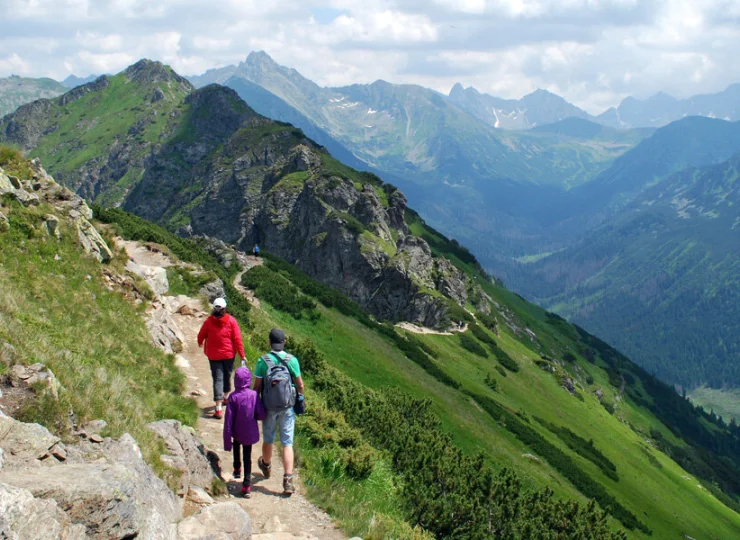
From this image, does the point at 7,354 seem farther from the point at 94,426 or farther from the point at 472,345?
the point at 472,345

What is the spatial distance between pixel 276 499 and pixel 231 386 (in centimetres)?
501

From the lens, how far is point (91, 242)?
22.4m

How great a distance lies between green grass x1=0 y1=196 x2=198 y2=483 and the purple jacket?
1.79 m

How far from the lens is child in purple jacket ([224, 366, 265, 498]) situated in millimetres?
12164

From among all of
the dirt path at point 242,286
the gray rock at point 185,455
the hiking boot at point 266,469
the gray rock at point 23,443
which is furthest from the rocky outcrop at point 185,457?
the dirt path at point 242,286

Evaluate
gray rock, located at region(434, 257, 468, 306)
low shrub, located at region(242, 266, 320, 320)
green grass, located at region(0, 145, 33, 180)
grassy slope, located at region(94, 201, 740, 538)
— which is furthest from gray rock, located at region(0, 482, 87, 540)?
gray rock, located at region(434, 257, 468, 306)

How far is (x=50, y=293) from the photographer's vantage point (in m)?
16.5

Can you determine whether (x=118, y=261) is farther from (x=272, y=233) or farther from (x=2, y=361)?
(x=272, y=233)

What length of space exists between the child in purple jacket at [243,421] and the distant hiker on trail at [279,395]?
0.26 meters

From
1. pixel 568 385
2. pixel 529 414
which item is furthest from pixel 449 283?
pixel 529 414

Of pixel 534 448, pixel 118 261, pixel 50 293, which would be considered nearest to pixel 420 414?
pixel 118 261

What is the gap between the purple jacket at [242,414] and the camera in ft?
40.1

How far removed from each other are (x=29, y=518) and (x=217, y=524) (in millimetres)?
3605

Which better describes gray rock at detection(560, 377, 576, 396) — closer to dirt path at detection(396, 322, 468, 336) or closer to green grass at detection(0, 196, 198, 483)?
dirt path at detection(396, 322, 468, 336)
